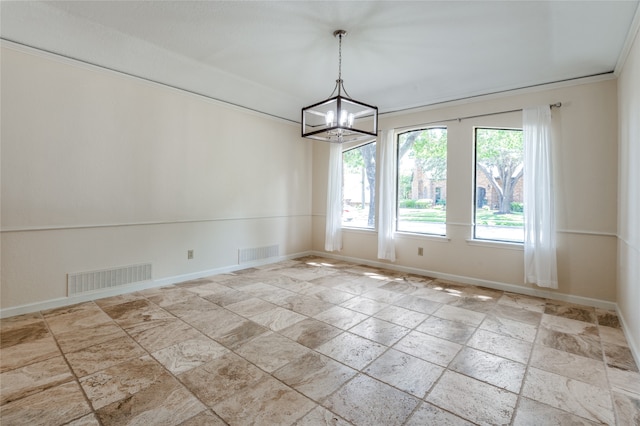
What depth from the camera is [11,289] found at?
126 inches

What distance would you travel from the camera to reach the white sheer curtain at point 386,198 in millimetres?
5410

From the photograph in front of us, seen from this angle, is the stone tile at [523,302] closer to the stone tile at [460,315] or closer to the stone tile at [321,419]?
the stone tile at [460,315]

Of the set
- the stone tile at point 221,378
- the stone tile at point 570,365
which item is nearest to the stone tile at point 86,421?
the stone tile at point 221,378

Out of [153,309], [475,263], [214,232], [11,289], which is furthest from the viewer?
[214,232]

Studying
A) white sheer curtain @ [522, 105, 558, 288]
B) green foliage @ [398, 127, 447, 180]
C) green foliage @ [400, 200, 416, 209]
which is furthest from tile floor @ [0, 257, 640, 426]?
green foliage @ [398, 127, 447, 180]

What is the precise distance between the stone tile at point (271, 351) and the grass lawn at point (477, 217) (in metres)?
3.43

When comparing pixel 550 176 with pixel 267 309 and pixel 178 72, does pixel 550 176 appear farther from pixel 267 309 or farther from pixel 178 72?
pixel 178 72

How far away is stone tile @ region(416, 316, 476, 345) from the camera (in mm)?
2910

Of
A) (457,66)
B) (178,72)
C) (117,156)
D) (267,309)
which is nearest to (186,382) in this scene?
(267,309)

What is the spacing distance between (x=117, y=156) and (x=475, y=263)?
5.29 metres

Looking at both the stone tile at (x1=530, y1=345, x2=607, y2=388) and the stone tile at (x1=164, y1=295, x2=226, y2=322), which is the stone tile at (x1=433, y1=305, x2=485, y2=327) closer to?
the stone tile at (x1=530, y1=345, x2=607, y2=388)

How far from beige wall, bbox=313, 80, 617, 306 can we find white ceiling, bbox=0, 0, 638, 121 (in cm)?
29

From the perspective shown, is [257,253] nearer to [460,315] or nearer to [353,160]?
[353,160]

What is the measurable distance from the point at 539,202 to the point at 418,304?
6.94 ft
